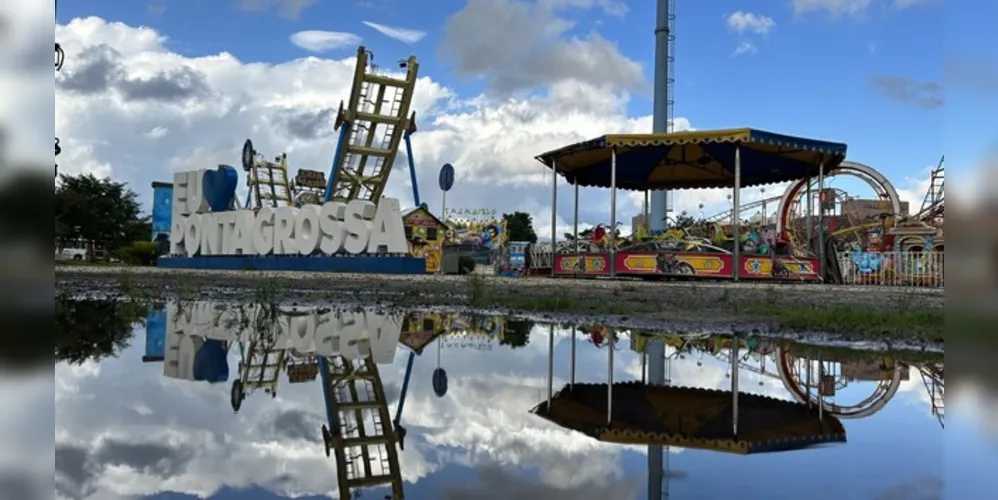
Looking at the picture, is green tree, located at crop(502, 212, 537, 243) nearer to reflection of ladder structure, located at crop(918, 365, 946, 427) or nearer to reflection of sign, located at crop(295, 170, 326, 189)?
reflection of sign, located at crop(295, 170, 326, 189)

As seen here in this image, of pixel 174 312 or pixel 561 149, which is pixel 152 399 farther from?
pixel 561 149

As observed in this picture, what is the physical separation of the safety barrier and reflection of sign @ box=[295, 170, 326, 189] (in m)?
37.0

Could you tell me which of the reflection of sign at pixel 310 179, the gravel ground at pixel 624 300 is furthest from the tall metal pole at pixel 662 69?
the reflection of sign at pixel 310 179

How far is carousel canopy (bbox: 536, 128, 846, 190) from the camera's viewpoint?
16.8 m

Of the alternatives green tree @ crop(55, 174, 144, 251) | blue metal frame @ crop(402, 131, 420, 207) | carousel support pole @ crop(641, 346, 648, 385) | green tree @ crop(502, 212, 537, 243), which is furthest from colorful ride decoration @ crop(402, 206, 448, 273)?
green tree @ crop(502, 212, 537, 243)

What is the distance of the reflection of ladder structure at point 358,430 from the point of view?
2.30 metres

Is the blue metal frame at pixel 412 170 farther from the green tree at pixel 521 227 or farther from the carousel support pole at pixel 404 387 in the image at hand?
the green tree at pixel 521 227

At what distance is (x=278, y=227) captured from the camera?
2525cm

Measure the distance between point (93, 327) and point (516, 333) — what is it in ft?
13.4

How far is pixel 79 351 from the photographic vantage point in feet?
16.5

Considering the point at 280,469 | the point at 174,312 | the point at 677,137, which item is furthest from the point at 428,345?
the point at 677,137

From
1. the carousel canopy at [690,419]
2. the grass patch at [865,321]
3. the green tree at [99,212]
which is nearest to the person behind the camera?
the carousel canopy at [690,419]

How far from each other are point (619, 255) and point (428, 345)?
12.8m

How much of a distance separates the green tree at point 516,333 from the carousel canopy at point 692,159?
10.3m
